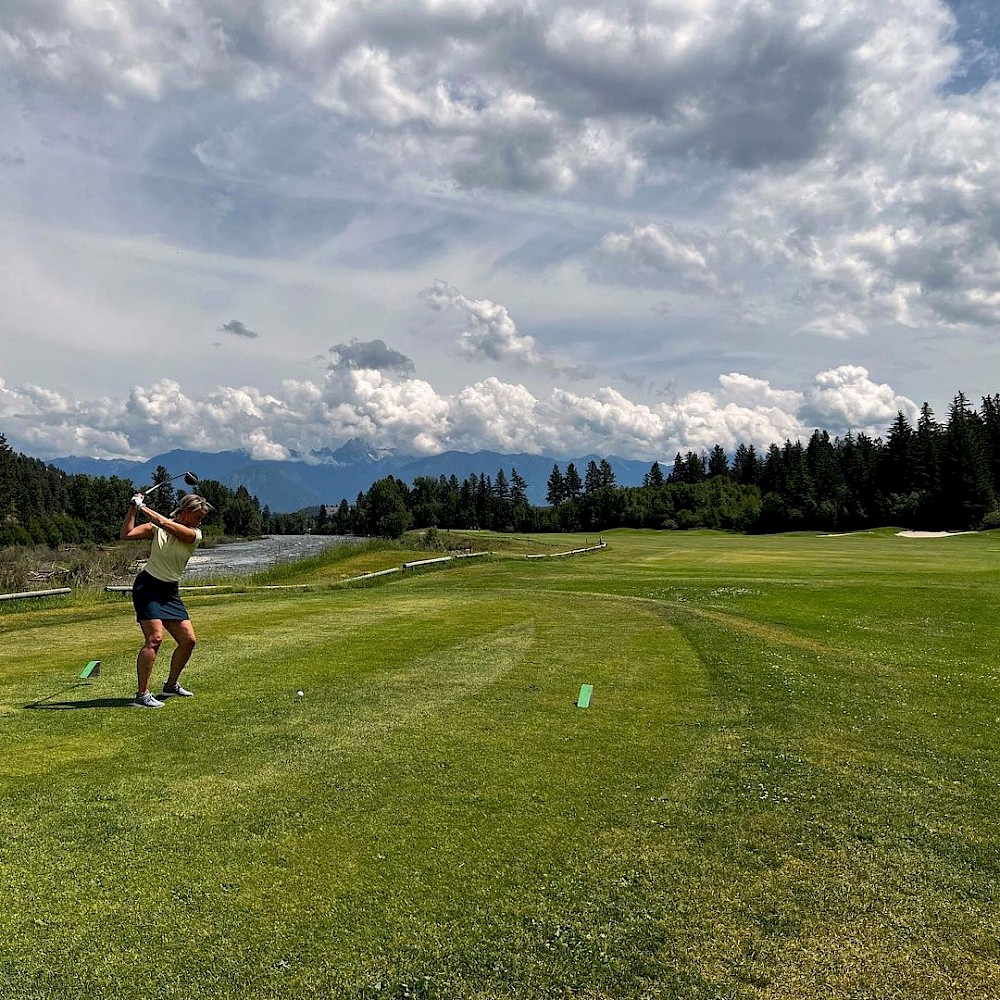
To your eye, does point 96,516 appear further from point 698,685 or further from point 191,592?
point 698,685

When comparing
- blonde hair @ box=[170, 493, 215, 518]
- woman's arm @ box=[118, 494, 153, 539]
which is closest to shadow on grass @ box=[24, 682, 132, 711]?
woman's arm @ box=[118, 494, 153, 539]

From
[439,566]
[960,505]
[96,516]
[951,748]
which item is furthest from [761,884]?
[96,516]

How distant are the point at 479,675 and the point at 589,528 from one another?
124 metres

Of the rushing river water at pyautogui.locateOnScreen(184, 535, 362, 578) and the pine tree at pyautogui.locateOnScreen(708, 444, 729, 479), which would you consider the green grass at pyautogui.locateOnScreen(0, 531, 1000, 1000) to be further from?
the pine tree at pyautogui.locateOnScreen(708, 444, 729, 479)

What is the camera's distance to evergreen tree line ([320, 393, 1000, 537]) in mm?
80688

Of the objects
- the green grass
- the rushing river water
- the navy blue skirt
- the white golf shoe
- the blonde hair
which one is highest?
the blonde hair

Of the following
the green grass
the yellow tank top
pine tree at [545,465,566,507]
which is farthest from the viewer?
pine tree at [545,465,566,507]

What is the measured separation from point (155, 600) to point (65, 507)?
16084cm

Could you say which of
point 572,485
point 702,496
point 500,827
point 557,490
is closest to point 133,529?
point 500,827

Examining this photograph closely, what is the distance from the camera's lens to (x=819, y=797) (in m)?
6.55

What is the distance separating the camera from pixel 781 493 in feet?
350

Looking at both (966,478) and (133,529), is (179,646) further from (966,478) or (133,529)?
(966,478)

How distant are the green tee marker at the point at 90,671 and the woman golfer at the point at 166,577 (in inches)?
63.7

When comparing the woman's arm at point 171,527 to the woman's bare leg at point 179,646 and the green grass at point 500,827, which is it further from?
the green grass at point 500,827
